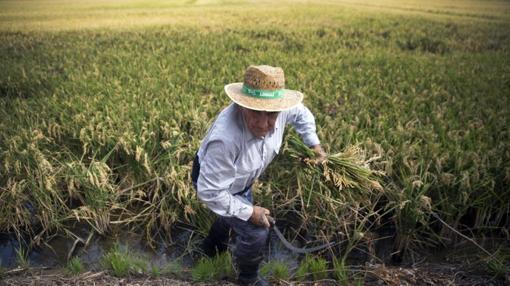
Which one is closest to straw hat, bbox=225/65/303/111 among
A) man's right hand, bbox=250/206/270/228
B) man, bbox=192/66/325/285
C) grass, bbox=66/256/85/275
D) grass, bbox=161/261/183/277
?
man, bbox=192/66/325/285

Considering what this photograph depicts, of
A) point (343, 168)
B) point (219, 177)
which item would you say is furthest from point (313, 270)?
point (219, 177)

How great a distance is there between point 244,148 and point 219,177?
0.18 metres

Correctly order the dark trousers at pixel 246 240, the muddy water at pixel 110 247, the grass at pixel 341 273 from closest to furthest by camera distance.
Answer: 1. the dark trousers at pixel 246 240
2. the grass at pixel 341 273
3. the muddy water at pixel 110 247

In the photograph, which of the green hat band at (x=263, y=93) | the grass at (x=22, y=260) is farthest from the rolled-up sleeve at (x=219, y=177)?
the grass at (x=22, y=260)

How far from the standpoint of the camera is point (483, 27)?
23.2 ft

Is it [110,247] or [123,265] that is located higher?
[123,265]

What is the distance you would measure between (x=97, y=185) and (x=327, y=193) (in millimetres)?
1493

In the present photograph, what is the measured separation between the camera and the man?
1798 mm

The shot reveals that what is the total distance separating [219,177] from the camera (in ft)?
6.11

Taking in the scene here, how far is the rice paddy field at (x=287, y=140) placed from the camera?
2688 millimetres

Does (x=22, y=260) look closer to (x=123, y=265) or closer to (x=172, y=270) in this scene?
(x=123, y=265)

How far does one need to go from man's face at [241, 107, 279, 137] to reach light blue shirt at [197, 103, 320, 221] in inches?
1.7

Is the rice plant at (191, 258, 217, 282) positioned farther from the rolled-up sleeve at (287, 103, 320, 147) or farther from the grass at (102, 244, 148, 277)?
the rolled-up sleeve at (287, 103, 320, 147)

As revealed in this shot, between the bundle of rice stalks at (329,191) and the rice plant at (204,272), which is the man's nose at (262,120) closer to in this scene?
the bundle of rice stalks at (329,191)
